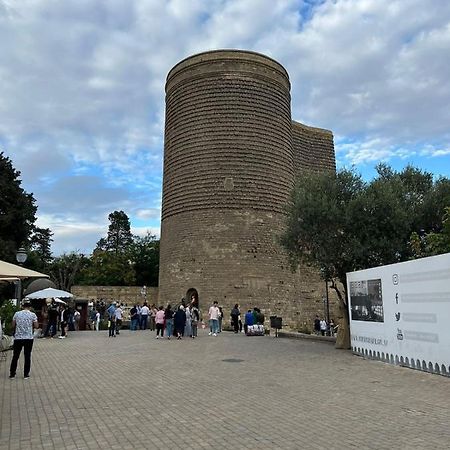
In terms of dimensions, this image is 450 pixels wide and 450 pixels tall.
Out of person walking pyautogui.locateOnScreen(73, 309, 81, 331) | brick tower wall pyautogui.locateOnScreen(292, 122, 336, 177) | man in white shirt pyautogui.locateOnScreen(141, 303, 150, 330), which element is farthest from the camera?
brick tower wall pyautogui.locateOnScreen(292, 122, 336, 177)

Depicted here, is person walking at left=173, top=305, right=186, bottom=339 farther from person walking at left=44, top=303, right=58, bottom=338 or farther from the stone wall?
the stone wall

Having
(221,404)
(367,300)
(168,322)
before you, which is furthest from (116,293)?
(221,404)

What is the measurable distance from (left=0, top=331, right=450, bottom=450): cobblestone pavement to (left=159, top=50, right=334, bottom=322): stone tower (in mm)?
15581

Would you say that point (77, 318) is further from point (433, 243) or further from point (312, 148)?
point (312, 148)

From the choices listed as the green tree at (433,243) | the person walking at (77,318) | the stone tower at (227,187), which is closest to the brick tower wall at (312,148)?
the stone tower at (227,187)

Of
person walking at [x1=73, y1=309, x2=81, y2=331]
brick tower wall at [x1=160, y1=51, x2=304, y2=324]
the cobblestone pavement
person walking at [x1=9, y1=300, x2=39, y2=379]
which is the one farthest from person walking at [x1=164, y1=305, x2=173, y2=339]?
brick tower wall at [x1=160, y1=51, x2=304, y2=324]

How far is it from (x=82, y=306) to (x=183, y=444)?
63.6 feet

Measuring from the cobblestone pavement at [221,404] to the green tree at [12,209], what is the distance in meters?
20.5

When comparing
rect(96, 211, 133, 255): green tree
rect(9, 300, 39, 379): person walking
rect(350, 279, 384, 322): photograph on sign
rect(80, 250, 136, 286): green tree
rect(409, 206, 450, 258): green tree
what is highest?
rect(96, 211, 133, 255): green tree

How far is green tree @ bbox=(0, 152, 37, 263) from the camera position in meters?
29.5

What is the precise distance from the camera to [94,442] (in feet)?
15.7

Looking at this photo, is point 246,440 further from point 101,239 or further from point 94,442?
point 101,239

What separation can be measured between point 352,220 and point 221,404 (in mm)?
9127

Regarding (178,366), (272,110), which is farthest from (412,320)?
(272,110)
